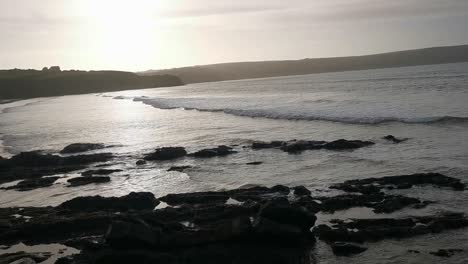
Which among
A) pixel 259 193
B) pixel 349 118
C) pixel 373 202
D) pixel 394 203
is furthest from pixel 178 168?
pixel 349 118

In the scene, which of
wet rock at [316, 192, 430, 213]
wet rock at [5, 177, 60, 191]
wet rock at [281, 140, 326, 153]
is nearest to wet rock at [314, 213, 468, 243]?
wet rock at [316, 192, 430, 213]

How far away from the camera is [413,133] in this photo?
39281mm

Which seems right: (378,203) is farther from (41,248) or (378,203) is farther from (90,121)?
(90,121)

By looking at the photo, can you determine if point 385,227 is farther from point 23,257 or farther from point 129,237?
point 23,257

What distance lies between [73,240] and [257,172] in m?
13.3

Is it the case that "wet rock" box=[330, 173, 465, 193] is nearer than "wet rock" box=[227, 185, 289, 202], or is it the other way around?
"wet rock" box=[227, 185, 289, 202]

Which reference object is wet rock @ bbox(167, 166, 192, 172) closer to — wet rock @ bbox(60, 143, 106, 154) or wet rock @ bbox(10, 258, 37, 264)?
wet rock @ bbox(60, 143, 106, 154)

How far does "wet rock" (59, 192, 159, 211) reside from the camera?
21.9 metres

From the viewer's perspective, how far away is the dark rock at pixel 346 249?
1566 cm

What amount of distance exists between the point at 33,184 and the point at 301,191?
1500cm

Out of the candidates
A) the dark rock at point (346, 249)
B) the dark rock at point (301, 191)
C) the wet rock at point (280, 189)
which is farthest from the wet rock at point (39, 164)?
the dark rock at point (346, 249)

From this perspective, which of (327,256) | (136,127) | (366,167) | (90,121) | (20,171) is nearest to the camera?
(327,256)

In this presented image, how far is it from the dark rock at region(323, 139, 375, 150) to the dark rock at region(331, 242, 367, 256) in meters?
19.6

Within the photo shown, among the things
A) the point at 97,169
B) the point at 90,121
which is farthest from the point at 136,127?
the point at 97,169
